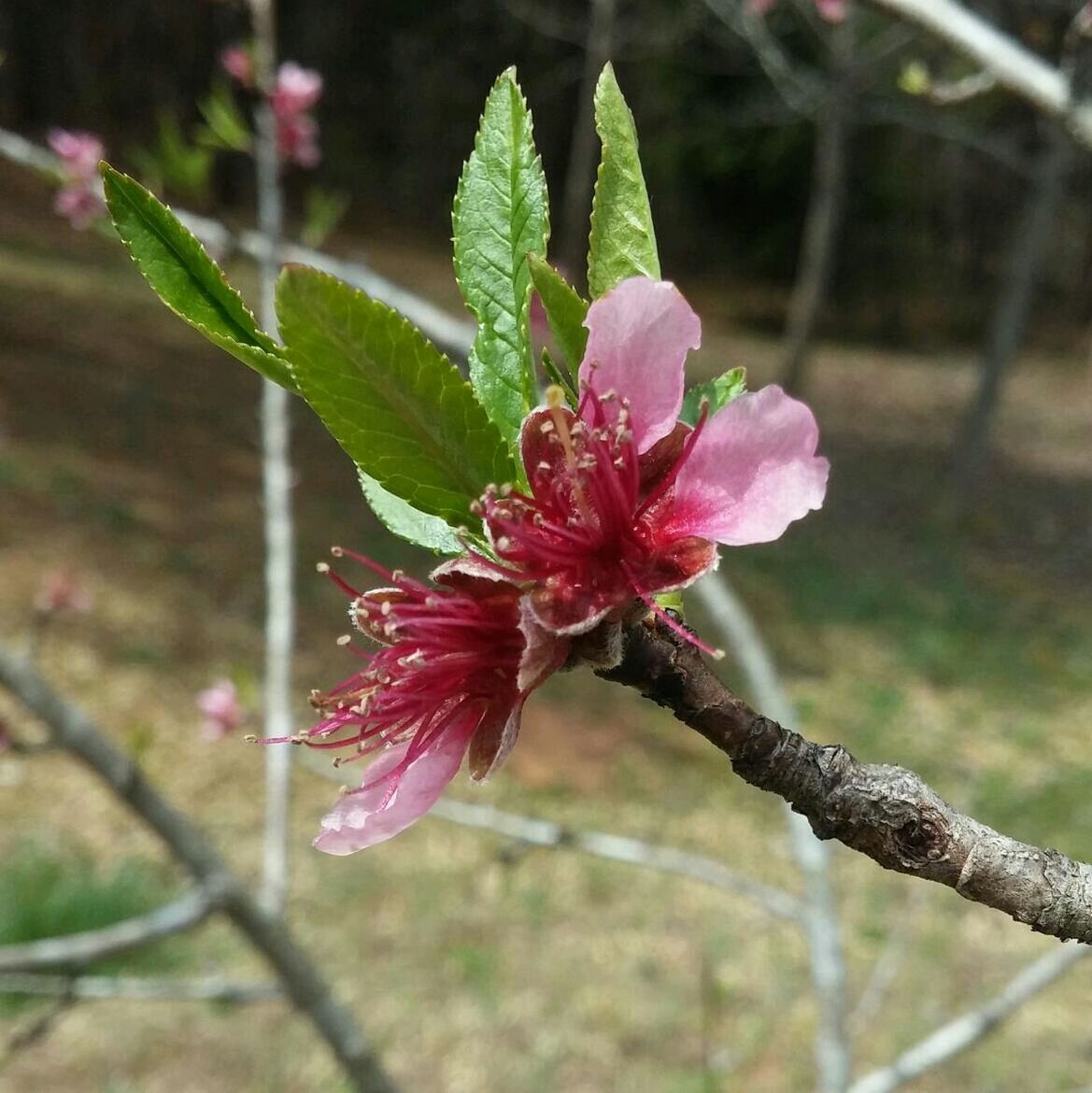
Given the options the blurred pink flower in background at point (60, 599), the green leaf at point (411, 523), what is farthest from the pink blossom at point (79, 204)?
the green leaf at point (411, 523)

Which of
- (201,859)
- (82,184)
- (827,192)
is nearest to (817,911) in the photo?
(201,859)

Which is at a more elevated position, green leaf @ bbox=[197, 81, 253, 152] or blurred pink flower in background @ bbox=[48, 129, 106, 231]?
green leaf @ bbox=[197, 81, 253, 152]

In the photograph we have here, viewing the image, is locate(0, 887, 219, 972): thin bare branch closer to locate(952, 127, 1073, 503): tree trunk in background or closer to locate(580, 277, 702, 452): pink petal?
locate(580, 277, 702, 452): pink petal

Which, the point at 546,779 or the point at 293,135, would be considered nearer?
the point at 293,135

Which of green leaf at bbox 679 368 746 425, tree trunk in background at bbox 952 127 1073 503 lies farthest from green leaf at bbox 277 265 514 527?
tree trunk in background at bbox 952 127 1073 503

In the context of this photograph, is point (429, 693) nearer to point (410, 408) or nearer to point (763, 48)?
point (410, 408)

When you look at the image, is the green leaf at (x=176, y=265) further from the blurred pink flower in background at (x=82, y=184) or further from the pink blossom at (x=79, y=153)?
the pink blossom at (x=79, y=153)
